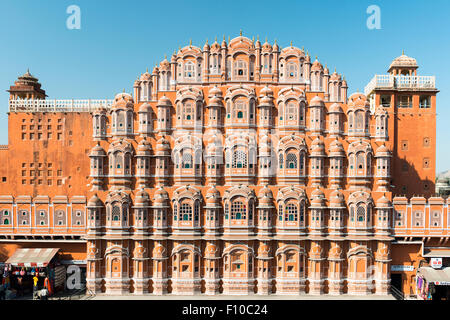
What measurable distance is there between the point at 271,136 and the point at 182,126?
365 inches

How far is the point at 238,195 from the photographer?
33.8 m

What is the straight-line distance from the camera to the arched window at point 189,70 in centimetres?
3644

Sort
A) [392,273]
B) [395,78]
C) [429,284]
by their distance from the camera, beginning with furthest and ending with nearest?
[395,78]
[392,273]
[429,284]

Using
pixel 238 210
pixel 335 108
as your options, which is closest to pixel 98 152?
pixel 238 210

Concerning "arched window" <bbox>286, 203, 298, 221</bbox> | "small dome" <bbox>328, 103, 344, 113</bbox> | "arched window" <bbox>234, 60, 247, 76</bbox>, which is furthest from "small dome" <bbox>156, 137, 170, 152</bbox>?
"small dome" <bbox>328, 103, 344, 113</bbox>

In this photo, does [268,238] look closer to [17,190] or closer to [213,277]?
[213,277]

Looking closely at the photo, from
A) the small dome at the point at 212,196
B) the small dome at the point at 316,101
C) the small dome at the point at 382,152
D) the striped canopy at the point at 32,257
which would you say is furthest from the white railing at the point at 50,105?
the small dome at the point at 382,152

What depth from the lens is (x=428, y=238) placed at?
113 ft

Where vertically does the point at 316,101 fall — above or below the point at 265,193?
above

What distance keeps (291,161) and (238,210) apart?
7.32 metres

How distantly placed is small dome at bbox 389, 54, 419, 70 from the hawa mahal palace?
10.3 metres

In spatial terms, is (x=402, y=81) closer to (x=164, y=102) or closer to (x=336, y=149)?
(x=336, y=149)

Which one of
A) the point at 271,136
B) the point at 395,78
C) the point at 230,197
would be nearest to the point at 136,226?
the point at 230,197

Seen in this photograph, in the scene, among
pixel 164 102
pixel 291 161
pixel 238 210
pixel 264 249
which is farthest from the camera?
pixel 164 102
